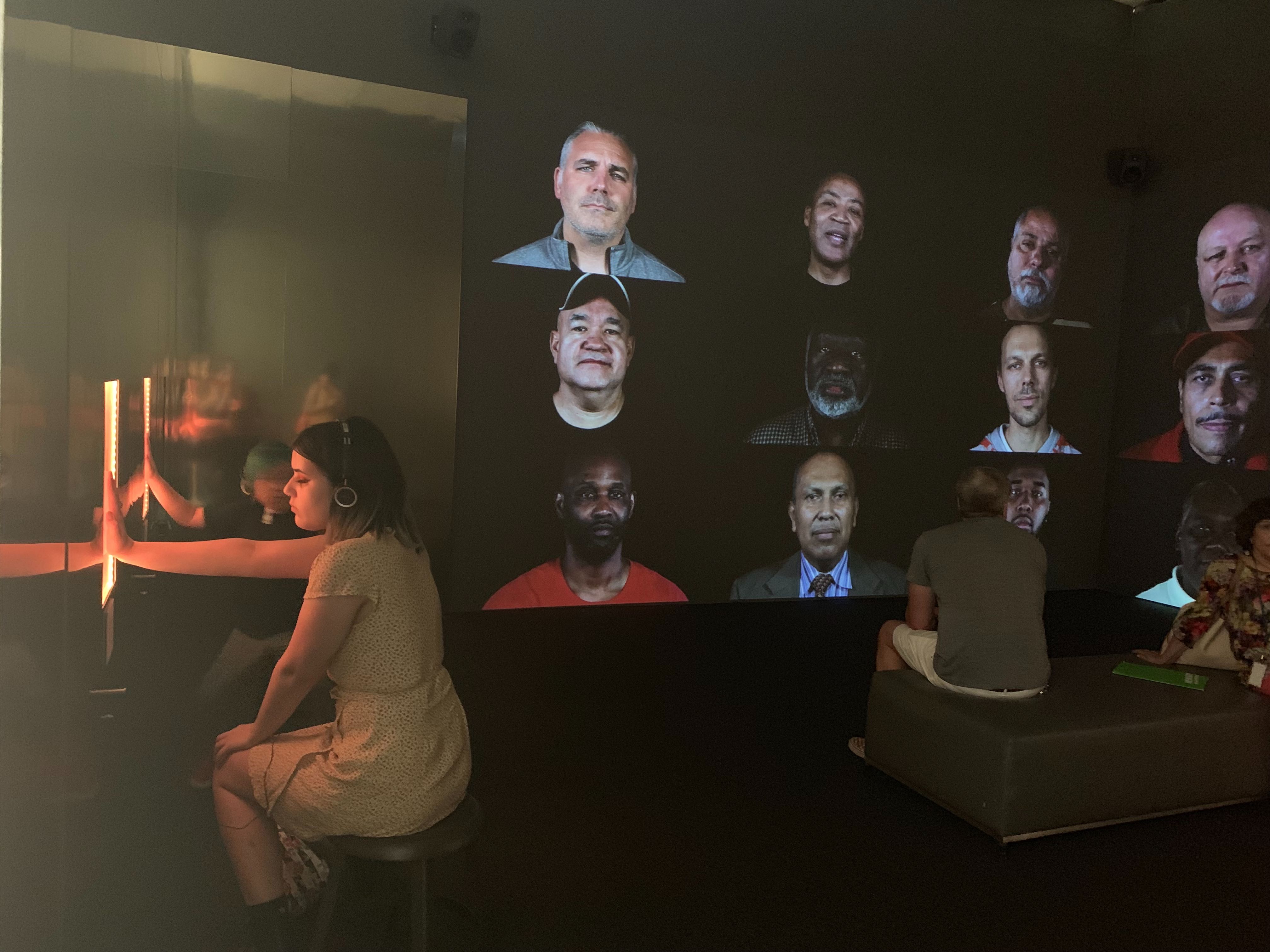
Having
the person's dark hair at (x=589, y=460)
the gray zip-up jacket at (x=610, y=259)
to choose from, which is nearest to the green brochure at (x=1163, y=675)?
the person's dark hair at (x=589, y=460)

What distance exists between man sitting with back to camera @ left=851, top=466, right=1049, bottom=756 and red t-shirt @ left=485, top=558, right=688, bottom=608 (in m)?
2.78

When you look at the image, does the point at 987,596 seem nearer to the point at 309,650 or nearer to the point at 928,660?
the point at 928,660

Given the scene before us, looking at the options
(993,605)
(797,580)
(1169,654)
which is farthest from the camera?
(797,580)

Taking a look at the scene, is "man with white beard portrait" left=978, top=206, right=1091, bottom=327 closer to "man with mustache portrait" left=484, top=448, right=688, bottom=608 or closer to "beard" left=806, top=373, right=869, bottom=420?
"beard" left=806, top=373, right=869, bottom=420

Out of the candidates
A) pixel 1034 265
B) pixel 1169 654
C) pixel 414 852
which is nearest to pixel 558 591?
pixel 1169 654

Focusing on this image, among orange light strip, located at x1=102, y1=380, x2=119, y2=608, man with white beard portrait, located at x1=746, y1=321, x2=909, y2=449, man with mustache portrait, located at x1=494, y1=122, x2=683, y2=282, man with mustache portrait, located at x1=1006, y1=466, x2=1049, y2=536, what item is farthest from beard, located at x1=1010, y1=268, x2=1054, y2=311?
orange light strip, located at x1=102, y1=380, x2=119, y2=608

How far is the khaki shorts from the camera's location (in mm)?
2912

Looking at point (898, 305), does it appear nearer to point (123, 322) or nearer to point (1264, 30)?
point (1264, 30)

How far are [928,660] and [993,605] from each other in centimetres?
34

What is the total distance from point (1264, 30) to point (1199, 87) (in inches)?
19.3

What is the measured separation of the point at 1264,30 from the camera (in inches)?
240

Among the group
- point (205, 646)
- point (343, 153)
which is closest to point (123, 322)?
point (205, 646)

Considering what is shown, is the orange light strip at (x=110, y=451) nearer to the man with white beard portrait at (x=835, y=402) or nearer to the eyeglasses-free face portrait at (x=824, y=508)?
the man with white beard portrait at (x=835, y=402)

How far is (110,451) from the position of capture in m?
0.86
